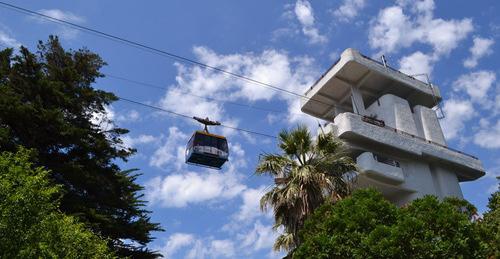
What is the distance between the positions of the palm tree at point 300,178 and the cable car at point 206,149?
183 inches

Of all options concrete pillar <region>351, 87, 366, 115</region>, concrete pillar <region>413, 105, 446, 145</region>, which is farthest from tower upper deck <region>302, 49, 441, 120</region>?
concrete pillar <region>413, 105, 446, 145</region>

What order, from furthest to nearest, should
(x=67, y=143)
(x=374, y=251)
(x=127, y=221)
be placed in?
(x=127, y=221)
(x=67, y=143)
(x=374, y=251)

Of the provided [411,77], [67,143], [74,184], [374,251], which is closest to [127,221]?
[74,184]

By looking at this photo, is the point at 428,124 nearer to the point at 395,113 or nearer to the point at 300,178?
the point at 395,113

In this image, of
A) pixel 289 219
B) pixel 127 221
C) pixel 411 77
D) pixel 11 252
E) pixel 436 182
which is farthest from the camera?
pixel 411 77

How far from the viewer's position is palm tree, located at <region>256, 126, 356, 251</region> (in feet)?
53.4

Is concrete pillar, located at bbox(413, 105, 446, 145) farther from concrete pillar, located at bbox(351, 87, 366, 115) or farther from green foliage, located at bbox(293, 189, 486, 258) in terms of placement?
green foliage, located at bbox(293, 189, 486, 258)

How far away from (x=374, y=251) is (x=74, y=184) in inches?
530

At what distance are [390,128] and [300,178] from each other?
14815 millimetres

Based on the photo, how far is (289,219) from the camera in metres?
16.5

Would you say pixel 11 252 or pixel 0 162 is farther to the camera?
pixel 0 162

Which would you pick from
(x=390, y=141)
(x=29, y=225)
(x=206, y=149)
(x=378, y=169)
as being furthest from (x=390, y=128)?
(x=29, y=225)

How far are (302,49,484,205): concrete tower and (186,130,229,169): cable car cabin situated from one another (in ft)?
27.1

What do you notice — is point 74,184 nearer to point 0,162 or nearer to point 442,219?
point 0,162
